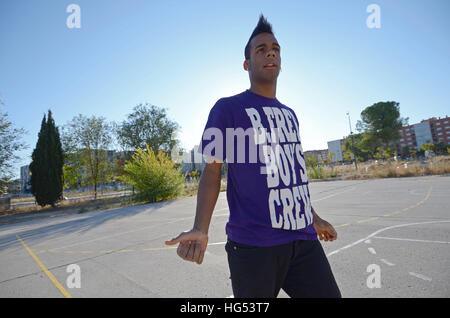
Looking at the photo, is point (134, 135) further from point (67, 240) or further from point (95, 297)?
point (95, 297)

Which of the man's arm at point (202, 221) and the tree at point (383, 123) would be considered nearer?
the man's arm at point (202, 221)

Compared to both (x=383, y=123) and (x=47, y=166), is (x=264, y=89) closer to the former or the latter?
(x=47, y=166)

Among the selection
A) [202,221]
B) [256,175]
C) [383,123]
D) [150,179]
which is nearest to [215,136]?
[256,175]

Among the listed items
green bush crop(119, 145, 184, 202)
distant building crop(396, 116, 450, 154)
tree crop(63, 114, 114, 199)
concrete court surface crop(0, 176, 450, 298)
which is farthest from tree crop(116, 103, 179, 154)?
distant building crop(396, 116, 450, 154)

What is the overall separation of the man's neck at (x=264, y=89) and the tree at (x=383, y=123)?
194 feet

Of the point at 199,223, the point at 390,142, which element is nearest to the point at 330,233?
the point at 199,223

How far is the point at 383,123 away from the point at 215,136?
61.1 m

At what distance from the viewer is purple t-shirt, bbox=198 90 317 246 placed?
1272 millimetres

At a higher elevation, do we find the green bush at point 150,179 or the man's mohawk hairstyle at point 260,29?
the man's mohawk hairstyle at point 260,29

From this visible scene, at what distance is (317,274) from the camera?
1284 millimetres

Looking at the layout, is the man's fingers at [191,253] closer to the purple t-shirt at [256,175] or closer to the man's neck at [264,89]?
the purple t-shirt at [256,175]

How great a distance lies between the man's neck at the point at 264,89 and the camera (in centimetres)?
158

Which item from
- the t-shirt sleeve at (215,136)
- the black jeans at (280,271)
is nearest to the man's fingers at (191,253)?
the black jeans at (280,271)
